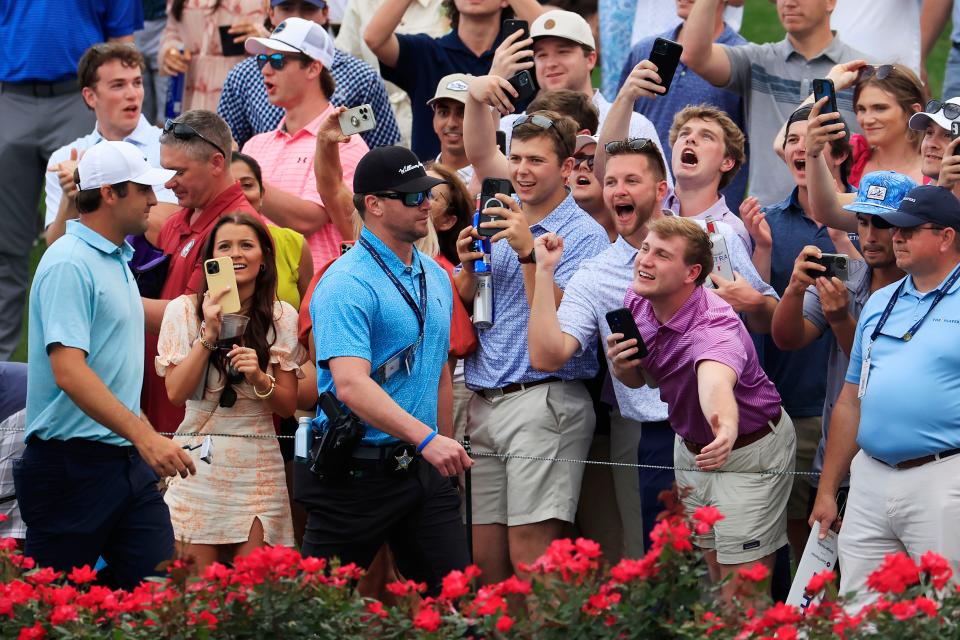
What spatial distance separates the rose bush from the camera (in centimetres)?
427

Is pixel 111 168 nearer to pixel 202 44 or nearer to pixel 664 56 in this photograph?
pixel 664 56

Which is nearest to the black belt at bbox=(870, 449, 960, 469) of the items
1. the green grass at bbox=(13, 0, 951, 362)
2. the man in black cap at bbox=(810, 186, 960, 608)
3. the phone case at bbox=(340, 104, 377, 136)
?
the man in black cap at bbox=(810, 186, 960, 608)

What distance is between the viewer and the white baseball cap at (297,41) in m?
8.21

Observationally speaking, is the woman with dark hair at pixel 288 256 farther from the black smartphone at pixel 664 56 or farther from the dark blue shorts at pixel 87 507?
the black smartphone at pixel 664 56

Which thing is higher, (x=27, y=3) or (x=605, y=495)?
(x=27, y=3)

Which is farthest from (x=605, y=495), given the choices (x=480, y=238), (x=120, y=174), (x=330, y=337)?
(x=120, y=174)

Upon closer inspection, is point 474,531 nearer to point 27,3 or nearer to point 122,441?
point 122,441

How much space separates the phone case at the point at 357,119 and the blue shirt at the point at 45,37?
316 centimetres

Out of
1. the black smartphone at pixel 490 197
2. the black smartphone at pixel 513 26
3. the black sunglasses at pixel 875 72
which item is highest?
the black smartphone at pixel 513 26

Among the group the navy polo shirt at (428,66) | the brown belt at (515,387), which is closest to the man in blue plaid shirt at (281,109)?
the navy polo shirt at (428,66)

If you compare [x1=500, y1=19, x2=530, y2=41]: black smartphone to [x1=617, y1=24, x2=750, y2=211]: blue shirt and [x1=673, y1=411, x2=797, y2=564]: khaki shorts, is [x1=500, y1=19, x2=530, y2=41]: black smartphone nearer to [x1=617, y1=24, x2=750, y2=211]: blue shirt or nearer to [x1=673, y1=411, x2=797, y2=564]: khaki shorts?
[x1=617, y1=24, x2=750, y2=211]: blue shirt

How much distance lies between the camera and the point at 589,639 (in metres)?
4.28

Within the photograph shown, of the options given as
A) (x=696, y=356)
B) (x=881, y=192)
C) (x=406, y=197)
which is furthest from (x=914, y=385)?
(x=406, y=197)

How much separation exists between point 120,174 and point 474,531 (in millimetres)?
2205
